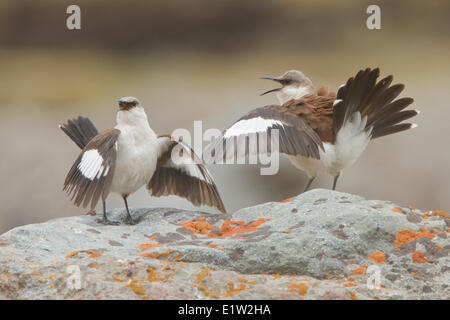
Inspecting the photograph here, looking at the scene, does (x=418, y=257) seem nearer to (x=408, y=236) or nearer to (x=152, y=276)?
(x=408, y=236)

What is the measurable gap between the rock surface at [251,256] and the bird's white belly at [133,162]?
91 centimetres

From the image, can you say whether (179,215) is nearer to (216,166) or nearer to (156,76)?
(216,166)

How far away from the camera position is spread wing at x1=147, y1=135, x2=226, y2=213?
7.41 metres

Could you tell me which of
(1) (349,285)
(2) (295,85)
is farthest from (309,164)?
(1) (349,285)

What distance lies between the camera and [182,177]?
758 centimetres

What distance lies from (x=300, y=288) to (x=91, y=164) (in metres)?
2.77

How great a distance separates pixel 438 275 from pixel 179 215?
2.33 metres

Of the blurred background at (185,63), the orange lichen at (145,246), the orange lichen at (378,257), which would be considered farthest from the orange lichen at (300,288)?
the blurred background at (185,63)

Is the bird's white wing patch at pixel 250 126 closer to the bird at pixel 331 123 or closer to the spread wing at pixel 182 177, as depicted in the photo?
the bird at pixel 331 123

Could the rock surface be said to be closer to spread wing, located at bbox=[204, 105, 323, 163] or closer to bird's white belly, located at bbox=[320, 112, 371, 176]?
spread wing, located at bbox=[204, 105, 323, 163]

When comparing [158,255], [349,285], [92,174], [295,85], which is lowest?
[349,285]

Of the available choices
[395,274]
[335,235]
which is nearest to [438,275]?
[395,274]

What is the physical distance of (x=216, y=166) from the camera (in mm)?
10516

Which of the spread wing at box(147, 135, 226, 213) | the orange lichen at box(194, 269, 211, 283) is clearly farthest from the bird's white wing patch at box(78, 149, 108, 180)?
the orange lichen at box(194, 269, 211, 283)
